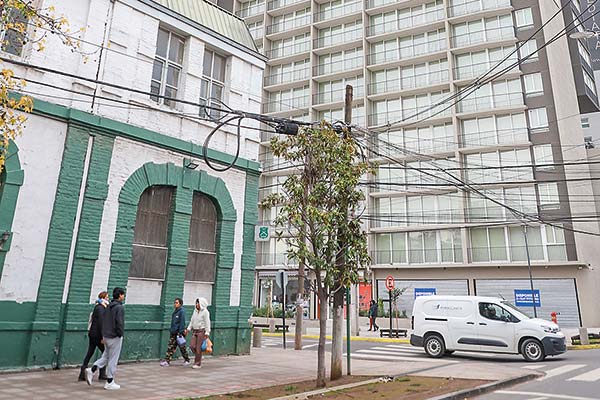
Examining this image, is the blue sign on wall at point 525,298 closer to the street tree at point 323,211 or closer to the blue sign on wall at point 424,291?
the blue sign on wall at point 424,291

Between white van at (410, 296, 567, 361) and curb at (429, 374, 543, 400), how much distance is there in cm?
328

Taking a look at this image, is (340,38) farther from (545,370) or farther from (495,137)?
(545,370)

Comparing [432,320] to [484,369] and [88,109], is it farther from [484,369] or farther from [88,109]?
[88,109]

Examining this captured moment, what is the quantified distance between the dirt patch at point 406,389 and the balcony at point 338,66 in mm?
35046

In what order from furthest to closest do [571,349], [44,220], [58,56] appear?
1. [571,349]
2. [58,56]
3. [44,220]

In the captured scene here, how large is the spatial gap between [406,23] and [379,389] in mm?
37176

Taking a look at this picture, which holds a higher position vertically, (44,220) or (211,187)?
(211,187)

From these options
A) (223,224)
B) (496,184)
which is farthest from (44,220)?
(496,184)

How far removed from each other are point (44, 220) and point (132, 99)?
3723 millimetres

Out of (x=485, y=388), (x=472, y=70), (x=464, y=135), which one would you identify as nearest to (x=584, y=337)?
(x=485, y=388)

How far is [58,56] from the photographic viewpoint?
10070 mm

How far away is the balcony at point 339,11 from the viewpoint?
136 ft

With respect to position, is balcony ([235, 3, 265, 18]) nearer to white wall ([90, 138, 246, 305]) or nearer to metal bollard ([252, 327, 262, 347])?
metal bollard ([252, 327, 262, 347])

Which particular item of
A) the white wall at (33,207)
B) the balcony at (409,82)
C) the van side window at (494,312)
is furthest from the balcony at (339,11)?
the white wall at (33,207)
